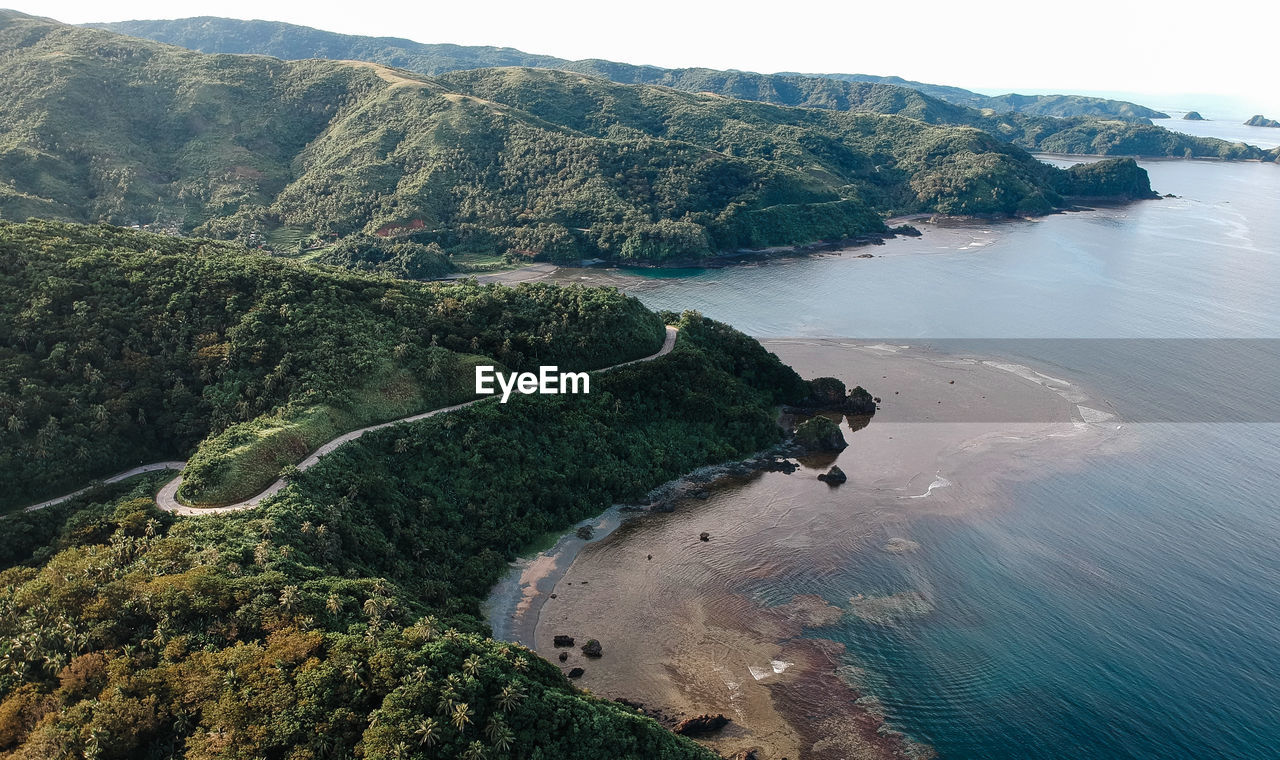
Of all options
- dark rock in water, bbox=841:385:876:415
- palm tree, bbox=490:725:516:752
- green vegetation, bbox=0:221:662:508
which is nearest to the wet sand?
dark rock in water, bbox=841:385:876:415

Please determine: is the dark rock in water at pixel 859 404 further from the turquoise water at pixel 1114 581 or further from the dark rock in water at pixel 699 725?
the dark rock in water at pixel 699 725

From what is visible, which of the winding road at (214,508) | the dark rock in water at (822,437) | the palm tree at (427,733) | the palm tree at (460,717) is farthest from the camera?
the dark rock in water at (822,437)

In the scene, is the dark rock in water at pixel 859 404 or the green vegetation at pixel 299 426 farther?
the dark rock in water at pixel 859 404

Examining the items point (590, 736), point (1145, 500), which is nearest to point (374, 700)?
point (590, 736)

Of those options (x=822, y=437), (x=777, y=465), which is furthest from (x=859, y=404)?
(x=777, y=465)

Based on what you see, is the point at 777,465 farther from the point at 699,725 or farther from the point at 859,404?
the point at 699,725

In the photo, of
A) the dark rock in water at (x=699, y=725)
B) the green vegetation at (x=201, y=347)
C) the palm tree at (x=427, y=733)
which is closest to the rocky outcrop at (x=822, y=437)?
the green vegetation at (x=201, y=347)
